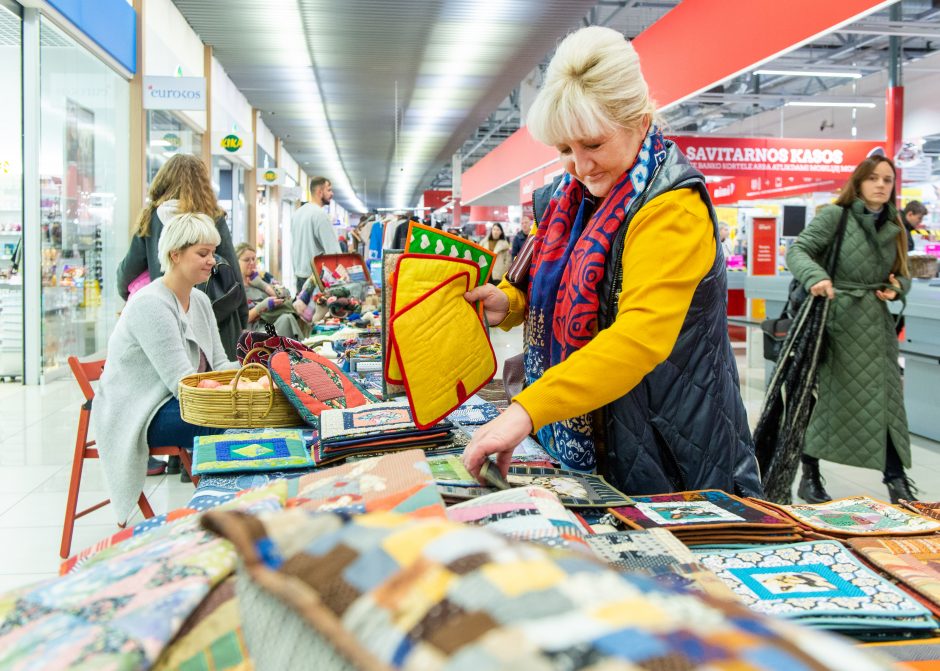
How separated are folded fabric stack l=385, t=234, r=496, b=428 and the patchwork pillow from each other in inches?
43.8

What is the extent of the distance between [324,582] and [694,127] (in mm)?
27700

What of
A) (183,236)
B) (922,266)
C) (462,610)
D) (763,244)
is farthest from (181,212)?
(763,244)

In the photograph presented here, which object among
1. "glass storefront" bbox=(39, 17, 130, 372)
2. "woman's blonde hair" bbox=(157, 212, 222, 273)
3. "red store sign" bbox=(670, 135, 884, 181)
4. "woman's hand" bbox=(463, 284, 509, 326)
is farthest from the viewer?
"red store sign" bbox=(670, 135, 884, 181)

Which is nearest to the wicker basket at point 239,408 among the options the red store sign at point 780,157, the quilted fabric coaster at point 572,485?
the quilted fabric coaster at point 572,485

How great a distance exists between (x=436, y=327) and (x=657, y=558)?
85cm

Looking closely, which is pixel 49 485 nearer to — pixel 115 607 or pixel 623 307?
pixel 623 307

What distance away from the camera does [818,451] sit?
3.98 metres

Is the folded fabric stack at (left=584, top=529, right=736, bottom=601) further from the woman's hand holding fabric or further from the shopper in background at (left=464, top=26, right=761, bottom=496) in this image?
the woman's hand holding fabric

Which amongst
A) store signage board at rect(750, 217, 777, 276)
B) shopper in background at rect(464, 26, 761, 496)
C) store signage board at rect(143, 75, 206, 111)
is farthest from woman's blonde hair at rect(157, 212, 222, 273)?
store signage board at rect(750, 217, 777, 276)

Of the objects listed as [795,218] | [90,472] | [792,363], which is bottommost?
[90,472]

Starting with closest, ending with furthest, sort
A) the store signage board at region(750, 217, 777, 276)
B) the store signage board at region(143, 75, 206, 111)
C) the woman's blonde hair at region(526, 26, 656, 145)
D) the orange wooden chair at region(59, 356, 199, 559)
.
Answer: the woman's blonde hair at region(526, 26, 656, 145) < the orange wooden chair at region(59, 356, 199, 559) < the store signage board at region(143, 75, 206, 111) < the store signage board at region(750, 217, 777, 276)

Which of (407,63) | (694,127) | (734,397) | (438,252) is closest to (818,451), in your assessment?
(734,397)

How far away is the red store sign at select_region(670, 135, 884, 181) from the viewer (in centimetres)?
1310

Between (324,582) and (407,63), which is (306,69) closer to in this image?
(407,63)
